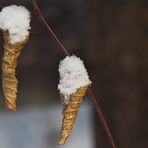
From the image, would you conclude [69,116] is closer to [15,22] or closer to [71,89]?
[71,89]

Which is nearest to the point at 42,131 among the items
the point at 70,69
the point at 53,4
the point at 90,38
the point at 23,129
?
the point at 23,129

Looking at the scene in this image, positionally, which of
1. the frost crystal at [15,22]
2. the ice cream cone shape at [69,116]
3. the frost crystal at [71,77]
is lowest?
the ice cream cone shape at [69,116]

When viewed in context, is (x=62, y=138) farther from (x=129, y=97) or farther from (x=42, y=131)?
(x=42, y=131)

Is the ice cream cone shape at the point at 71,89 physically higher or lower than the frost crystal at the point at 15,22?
lower

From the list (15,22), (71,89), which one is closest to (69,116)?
(71,89)
